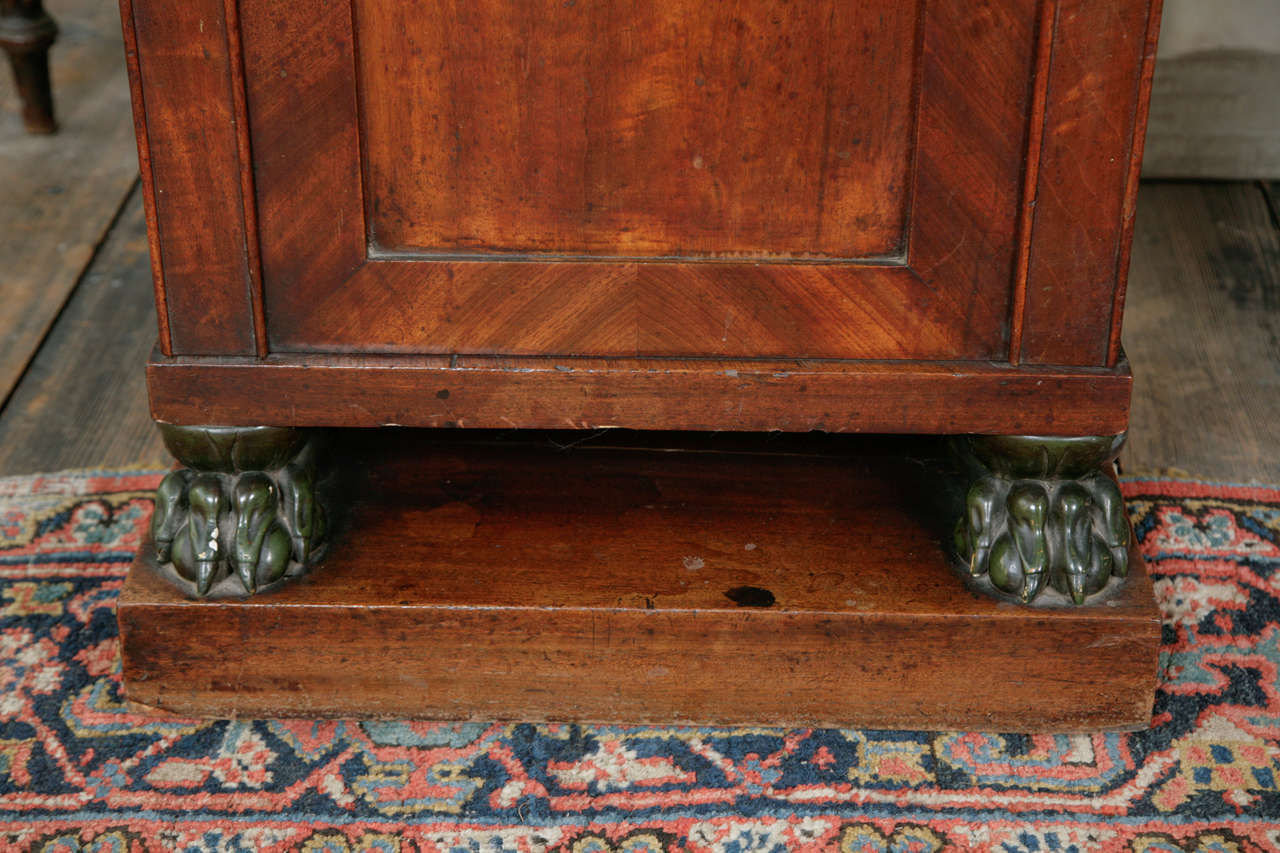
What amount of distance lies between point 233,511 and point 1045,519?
0.61 m

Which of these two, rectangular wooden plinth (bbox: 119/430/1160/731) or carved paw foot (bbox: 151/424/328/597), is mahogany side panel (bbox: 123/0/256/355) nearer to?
carved paw foot (bbox: 151/424/328/597)

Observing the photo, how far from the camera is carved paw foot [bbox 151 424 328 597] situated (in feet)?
3.52

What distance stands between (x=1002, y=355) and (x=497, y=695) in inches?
17.9

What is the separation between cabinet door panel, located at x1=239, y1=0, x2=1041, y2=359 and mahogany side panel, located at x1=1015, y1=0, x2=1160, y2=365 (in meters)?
0.02

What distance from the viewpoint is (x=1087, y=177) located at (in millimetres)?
969

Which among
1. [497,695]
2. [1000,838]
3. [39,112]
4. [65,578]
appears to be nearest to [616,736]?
[497,695]

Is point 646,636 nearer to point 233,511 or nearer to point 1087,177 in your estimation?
point 233,511

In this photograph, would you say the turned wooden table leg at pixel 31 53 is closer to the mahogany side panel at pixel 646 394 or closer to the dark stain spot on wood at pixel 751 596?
the mahogany side panel at pixel 646 394

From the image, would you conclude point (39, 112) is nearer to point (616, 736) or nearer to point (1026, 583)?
point (616, 736)

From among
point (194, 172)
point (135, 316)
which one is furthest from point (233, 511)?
point (135, 316)

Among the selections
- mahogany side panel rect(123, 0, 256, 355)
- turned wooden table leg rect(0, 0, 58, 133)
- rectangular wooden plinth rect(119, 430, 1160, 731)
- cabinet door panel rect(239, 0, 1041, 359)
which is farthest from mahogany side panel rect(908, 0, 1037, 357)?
turned wooden table leg rect(0, 0, 58, 133)

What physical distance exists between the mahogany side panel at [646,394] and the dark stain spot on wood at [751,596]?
131 mm

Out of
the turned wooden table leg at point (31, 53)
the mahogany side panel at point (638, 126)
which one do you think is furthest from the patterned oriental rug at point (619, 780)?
the turned wooden table leg at point (31, 53)

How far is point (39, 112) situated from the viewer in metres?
2.21
